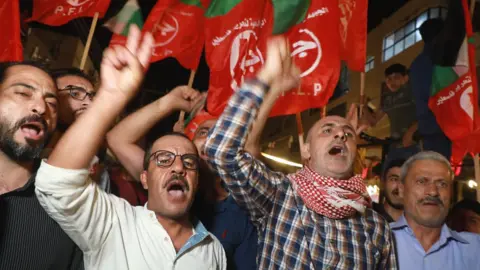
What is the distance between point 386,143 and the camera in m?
6.12

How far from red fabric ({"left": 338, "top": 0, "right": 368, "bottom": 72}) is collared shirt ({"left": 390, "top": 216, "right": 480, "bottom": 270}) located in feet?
5.92

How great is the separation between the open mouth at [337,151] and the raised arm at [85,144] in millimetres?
1407

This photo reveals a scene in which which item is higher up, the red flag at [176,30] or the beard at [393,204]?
the red flag at [176,30]

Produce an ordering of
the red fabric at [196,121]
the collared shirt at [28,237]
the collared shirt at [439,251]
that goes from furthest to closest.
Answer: the red fabric at [196,121] → the collared shirt at [439,251] → the collared shirt at [28,237]

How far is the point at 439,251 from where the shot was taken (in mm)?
2701

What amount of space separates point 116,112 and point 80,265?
943mm

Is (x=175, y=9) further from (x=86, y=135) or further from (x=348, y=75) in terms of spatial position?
(x=348, y=75)

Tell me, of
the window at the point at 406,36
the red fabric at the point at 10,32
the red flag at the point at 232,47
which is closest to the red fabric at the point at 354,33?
the red flag at the point at 232,47

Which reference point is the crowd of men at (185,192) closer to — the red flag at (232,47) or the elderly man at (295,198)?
the elderly man at (295,198)

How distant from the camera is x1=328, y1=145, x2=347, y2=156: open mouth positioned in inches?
96.3

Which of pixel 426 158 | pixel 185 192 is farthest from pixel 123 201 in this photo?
pixel 426 158

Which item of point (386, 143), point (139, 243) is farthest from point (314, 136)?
point (386, 143)

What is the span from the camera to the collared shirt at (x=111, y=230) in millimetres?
1395

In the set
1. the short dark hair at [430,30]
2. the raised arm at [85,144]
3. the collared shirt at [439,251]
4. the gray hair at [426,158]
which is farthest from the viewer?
the short dark hair at [430,30]
